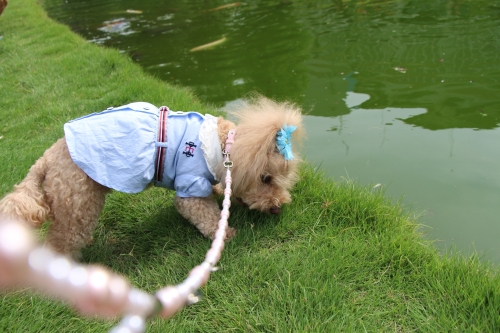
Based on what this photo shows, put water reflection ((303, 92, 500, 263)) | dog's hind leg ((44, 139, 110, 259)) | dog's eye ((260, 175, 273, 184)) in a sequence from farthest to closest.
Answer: water reflection ((303, 92, 500, 263)) → dog's eye ((260, 175, 273, 184)) → dog's hind leg ((44, 139, 110, 259))

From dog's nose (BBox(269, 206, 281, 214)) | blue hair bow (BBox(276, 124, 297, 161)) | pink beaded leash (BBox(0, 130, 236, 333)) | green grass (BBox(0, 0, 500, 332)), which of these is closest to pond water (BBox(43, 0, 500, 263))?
green grass (BBox(0, 0, 500, 332))

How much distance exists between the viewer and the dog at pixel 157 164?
2.61 m

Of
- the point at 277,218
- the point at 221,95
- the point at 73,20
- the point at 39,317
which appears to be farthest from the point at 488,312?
the point at 73,20

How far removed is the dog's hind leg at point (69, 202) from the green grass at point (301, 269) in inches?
11.8

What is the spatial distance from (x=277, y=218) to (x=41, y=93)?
5233mm

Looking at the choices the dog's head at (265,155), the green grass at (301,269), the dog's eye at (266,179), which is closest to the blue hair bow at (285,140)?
the dog's head at (265,155)

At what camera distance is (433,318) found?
2.14 metres

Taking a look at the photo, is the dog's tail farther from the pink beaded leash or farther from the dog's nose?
the pink beaded leash

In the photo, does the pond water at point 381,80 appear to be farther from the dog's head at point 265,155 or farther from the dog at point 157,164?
the dog at point 157,164

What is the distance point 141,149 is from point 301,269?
4.73 feet

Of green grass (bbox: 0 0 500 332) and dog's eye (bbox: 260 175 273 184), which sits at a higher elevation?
dog's eye (bbox: 260 175 273 184)

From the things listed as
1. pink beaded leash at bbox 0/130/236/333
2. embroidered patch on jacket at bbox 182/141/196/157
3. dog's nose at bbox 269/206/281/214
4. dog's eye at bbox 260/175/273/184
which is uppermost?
pink beaded leash at bbox 0/130/236/333

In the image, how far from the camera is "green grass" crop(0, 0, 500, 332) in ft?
7.17

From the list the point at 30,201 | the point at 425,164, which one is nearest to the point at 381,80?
the point at 425,164
